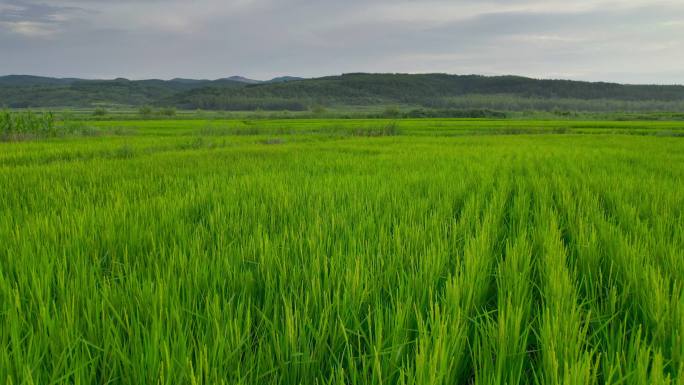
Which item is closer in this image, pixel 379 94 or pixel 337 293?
pixel 337 293

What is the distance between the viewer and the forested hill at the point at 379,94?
9450 centimetres

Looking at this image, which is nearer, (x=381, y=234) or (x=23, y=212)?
(x=381, y=234)

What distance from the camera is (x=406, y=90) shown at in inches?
4567

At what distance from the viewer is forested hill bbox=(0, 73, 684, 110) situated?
94500 millimetres

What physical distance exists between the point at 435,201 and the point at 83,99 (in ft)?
446

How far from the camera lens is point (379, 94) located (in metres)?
116

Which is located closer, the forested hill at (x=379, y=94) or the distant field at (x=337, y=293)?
the distant field at (x=337, y=293)

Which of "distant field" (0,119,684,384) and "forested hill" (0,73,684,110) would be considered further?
"forested hill" (0,73,684,110)

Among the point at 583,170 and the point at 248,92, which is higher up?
the point at 248,92

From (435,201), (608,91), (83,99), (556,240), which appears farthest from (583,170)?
(83,99)

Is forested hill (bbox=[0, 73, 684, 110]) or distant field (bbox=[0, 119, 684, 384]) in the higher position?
forested hill (bbox=[0, 73, 684, 110])

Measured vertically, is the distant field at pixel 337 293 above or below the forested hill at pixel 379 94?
below

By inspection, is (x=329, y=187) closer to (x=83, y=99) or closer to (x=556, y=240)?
(x=556, y=240)

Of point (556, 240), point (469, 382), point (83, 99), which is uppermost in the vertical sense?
point (83, 99)
